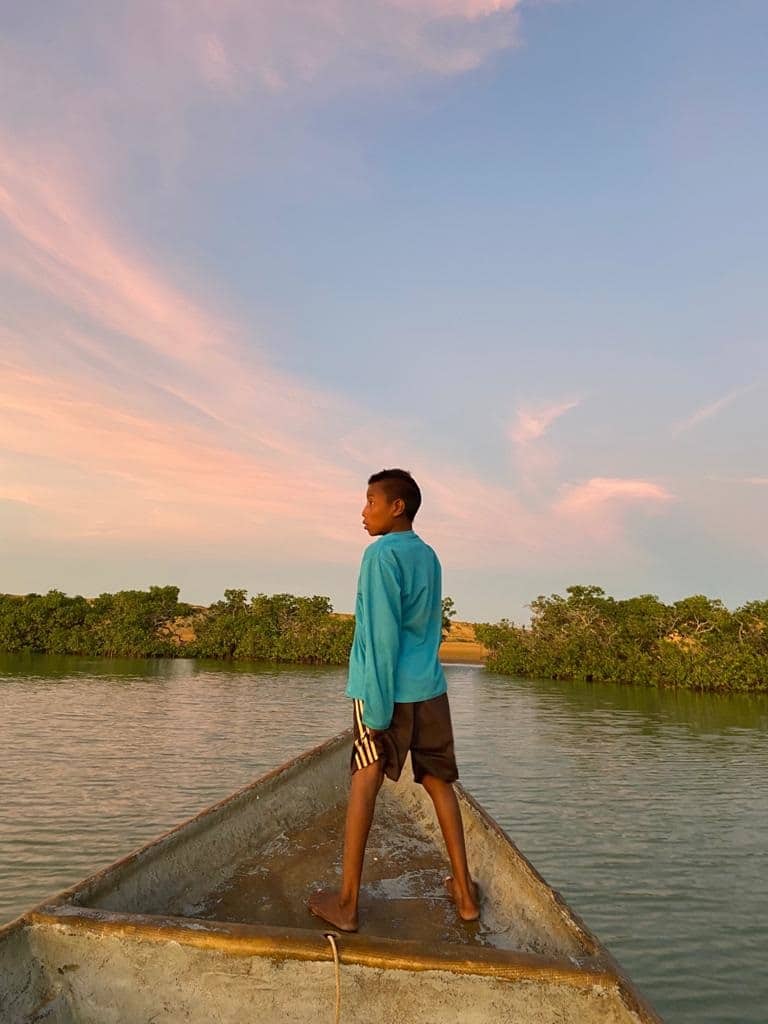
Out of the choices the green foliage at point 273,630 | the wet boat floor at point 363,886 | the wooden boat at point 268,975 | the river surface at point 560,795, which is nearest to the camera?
the wooden boat at point 268,975

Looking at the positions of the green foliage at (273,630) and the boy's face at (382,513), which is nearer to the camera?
the boy's face at (382,513)

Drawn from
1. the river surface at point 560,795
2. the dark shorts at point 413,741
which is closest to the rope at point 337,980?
the dark shorts at point 413,741

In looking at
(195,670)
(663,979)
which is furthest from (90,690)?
(663,979)

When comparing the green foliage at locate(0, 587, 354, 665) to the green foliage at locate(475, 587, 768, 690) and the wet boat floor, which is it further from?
the wet boat floor

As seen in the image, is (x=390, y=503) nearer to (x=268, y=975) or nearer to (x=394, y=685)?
(x=394, y=685)

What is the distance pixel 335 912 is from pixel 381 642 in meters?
1.20

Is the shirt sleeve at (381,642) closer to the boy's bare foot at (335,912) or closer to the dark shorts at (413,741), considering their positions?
the dark shorts at (413,741)

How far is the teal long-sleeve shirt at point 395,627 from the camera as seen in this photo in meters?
3.12

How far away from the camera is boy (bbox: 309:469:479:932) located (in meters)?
3.11

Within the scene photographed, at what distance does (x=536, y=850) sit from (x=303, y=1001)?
22.0 feet

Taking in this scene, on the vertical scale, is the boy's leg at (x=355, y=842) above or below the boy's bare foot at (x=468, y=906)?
above

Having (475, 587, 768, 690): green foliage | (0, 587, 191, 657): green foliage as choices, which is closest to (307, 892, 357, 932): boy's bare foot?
(475, 587, 768, 690): green foliage

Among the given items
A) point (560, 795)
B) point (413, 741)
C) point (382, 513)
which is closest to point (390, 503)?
point (382, 513)

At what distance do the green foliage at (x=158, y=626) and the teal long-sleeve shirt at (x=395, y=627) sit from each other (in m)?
50.0
